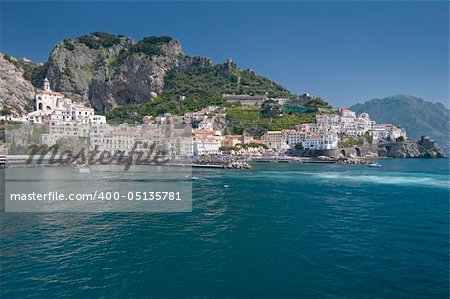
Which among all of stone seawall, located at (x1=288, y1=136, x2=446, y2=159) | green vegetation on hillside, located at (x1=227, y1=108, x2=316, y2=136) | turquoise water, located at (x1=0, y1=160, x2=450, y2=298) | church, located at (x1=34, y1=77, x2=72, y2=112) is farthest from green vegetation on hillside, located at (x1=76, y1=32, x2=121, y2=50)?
turquoise water, located at (x1=0, y1=160, x2=450, y2=298)

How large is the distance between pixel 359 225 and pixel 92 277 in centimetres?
1337

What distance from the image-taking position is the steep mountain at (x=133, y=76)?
318 ft

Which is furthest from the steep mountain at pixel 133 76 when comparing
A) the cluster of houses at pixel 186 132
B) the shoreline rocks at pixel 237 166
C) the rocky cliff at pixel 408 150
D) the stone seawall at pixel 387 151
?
the shoreline rocks at pixel 237 166

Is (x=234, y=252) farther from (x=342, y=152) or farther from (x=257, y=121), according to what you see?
(x=257, y=121)

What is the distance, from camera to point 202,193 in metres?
26.2

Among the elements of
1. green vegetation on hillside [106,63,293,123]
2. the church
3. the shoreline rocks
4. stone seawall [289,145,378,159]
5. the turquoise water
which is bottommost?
the turquoise water

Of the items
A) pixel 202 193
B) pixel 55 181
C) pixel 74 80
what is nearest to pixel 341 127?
pixel 202 193

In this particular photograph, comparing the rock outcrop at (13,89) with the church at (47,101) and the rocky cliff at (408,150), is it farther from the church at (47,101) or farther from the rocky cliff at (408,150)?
the rocky cliff at (408,150)

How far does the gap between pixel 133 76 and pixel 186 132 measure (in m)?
41.4

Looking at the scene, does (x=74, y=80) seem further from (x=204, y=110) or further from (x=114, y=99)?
(x=204, y=110)

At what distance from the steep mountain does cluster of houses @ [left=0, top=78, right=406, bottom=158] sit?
1612 cm

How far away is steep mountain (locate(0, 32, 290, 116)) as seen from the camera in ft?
318

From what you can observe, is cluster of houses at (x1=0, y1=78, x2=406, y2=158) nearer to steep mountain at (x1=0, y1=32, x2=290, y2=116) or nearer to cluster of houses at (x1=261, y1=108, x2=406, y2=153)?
cluster of houses at (x1=261, y1=108, x2=406, y2=153)

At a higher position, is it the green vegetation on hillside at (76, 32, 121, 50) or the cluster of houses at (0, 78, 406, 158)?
the green vegetation on hillside at (76, 32, 121, 50)
